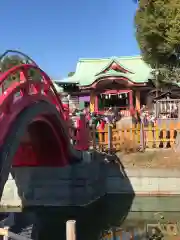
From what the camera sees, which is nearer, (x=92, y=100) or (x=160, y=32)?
(x=160, y=32)

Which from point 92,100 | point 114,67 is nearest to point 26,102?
point 92,100

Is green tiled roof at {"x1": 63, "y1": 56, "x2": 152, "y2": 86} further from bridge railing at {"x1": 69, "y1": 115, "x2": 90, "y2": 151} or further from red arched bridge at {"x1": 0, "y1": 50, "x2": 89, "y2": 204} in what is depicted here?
red arched bridge at {"x1": 0, "y1": 50, "x2": 89, "y2": 204}

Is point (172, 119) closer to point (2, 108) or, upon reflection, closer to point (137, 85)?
point (137, 85)

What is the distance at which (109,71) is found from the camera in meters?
26.6

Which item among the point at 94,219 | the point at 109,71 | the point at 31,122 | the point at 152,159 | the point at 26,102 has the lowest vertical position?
the point at 94,219

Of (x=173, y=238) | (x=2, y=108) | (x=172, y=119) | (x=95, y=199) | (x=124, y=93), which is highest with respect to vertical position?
(x=124, y=93)

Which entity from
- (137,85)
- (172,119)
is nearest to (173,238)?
(172,119)

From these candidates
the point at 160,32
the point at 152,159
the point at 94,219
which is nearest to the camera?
the point at 94,219

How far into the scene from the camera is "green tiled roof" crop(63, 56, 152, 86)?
2602cm

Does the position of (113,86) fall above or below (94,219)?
above

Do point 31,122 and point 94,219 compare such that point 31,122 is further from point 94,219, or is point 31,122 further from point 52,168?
point 94,219

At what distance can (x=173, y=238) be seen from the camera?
9.59 meters

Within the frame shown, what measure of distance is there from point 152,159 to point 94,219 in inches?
167

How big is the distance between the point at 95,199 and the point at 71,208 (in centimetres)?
116
